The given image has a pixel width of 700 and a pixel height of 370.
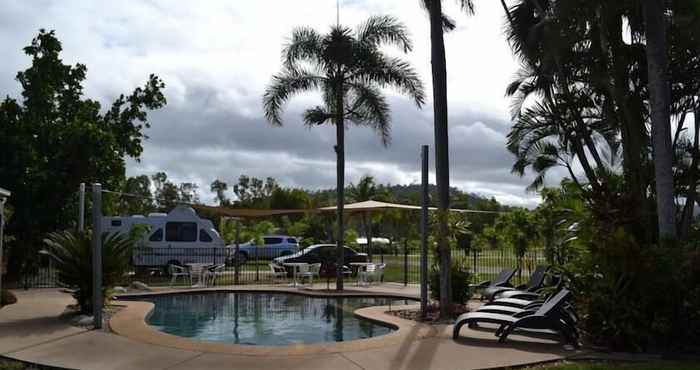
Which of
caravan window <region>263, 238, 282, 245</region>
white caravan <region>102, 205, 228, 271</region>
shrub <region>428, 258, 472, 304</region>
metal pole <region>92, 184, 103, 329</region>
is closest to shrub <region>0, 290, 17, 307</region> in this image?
metal pole <region>92, 184, 103, 329</region>

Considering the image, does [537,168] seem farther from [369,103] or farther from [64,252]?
[64,252]

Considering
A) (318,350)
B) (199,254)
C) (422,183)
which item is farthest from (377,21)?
(318,350)

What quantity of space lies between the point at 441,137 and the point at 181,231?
14.4 metres

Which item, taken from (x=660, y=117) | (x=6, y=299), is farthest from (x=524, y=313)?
(x=6, y=299)

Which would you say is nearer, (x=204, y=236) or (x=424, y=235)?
(x=424, y=235)

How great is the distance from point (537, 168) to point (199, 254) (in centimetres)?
1247

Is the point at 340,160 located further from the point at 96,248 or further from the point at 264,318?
the point at 96,248

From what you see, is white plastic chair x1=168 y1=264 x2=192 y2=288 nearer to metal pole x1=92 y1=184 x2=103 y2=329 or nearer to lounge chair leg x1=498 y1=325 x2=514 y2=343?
metal pole x1=92 y1=184 x2=103 y2=329

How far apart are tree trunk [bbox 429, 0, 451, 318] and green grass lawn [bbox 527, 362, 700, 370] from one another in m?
3.96

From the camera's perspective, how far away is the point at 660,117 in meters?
9.70

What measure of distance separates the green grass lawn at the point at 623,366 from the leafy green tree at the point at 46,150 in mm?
16664

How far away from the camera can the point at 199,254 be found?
23.7m

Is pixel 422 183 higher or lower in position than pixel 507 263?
higher

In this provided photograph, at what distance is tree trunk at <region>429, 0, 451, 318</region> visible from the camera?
11.9 meters
